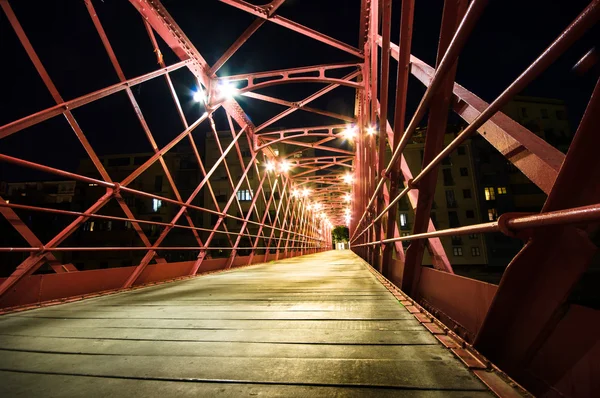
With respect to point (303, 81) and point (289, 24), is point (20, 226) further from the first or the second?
point (303, 81)

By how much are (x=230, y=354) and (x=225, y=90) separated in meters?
6.72

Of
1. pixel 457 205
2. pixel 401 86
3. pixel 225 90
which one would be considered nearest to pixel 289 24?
pixel 225 90

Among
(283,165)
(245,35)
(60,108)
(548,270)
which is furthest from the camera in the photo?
(283,165)

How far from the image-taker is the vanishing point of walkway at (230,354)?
0.99m

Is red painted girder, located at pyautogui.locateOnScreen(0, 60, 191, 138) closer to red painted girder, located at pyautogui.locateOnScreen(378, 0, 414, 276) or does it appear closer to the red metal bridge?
the red metal bridge

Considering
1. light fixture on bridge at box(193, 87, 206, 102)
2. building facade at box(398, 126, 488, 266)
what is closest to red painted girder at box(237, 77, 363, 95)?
light fixture on bridge at box(193, 87, 206, 102)

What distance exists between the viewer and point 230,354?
1.30m

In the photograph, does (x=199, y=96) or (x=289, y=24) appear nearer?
(x=289, y=24)

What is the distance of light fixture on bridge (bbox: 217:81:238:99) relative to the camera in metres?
6.80

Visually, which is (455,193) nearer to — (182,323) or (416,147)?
(416,147)

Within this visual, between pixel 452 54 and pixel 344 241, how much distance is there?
65066 millimetres

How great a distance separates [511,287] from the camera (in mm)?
1060

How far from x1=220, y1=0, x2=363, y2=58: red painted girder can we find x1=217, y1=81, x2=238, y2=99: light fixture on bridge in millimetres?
2121

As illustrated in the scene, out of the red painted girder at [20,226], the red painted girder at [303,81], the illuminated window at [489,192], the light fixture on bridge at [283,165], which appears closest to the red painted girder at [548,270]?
the red painted girder at [20,226]
